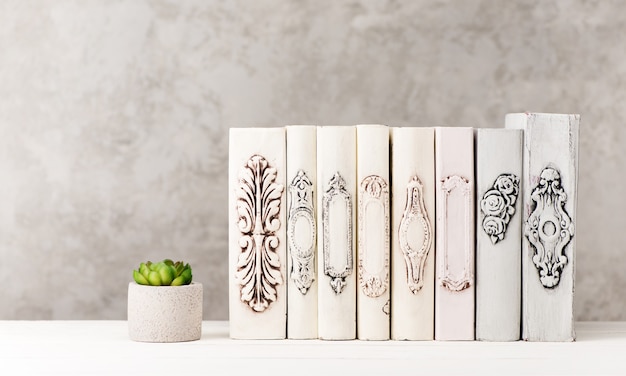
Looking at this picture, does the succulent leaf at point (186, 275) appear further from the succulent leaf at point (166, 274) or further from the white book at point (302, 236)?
the white book at point (302, 236)

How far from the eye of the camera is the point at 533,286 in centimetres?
90

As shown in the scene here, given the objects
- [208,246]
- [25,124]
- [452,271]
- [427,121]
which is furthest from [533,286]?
[25,124]

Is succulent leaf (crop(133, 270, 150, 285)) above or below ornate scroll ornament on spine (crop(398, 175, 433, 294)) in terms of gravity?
below

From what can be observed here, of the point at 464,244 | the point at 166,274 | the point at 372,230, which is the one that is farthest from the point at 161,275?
the point at 464,244

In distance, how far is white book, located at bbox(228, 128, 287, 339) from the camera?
0.90 m

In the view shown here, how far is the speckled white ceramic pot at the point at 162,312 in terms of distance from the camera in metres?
0.88

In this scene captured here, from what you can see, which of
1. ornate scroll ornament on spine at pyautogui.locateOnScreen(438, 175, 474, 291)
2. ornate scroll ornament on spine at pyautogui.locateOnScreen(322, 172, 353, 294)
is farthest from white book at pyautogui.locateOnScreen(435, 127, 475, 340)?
ornate scroll ornament on spine at pyautogui.locateOnScreen(322, 172, 353, 294)

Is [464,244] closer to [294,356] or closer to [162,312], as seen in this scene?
[294,356]

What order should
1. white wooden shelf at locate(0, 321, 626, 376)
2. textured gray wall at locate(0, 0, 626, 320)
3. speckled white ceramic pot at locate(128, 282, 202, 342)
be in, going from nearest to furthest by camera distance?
white wooden shelf at locate(0, 321, 626, 376) < speckled white ceramic pot at locate(128, 282, 202, 342) < textured gray wall at locate(0, 0, 626, 320)

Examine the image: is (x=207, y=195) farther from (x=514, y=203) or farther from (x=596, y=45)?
(x=596, y=45)

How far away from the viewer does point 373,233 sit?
2.95ft

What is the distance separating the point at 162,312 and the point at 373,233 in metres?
0.25

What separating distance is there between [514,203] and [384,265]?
16 cm

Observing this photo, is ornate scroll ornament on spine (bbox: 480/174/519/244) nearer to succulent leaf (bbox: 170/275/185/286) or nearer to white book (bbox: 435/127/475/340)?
white book (bbox: 435/127/475/340)
